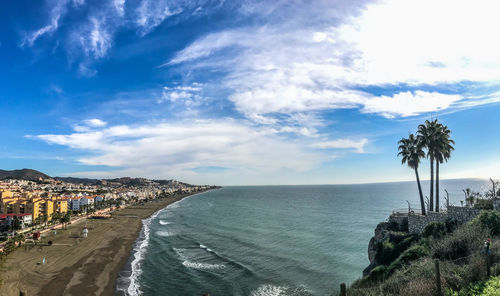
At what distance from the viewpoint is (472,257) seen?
14.1 meters

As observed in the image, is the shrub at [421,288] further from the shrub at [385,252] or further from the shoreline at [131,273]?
the shoreline at [131,273]

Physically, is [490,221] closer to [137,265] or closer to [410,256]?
[410,256]

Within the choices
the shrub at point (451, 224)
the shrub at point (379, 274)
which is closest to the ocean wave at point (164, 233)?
the shrub at point (379, 274)

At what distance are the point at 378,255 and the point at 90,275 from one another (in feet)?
109

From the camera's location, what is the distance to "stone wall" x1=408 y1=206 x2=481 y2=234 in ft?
75.6

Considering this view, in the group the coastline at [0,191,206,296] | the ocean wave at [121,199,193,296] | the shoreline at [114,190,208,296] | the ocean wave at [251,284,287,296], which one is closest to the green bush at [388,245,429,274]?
the ocean wave at [251,284,287,296]

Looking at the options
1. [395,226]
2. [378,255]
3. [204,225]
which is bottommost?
[204,225]

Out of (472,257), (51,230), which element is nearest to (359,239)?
(472,257)

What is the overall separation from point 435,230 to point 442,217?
208cm

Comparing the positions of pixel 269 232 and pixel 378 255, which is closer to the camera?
pixel 378 255

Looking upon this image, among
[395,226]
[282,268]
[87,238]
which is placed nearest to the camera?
[395,226]

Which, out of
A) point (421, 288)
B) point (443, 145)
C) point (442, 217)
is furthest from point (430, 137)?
point (421, 288)

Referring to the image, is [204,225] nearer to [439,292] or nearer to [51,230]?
[51,230]

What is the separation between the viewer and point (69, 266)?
35.9 m
